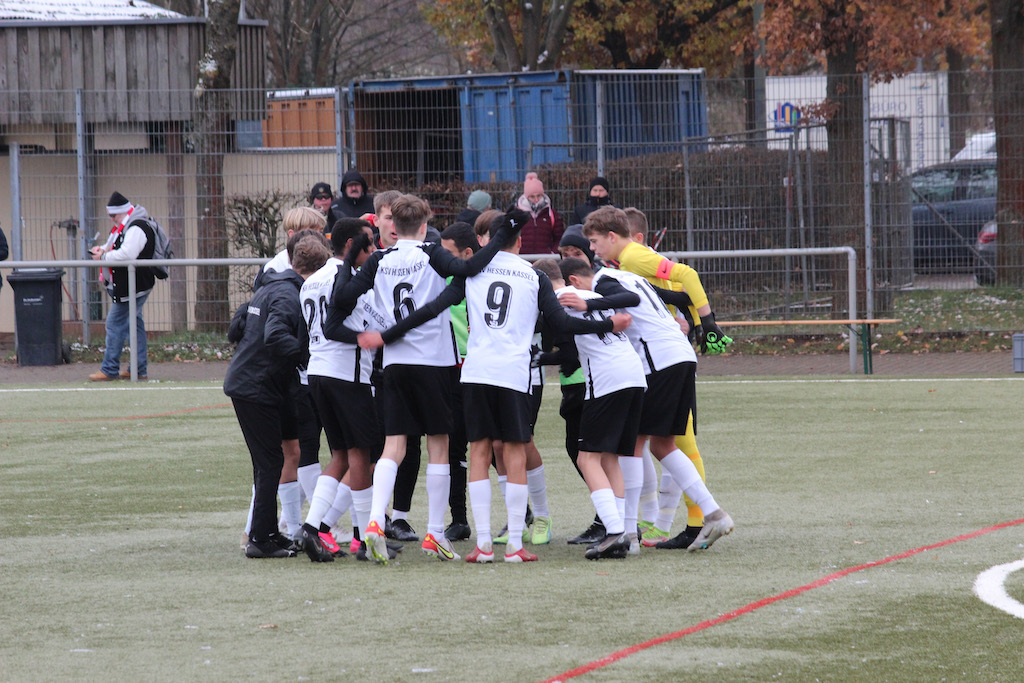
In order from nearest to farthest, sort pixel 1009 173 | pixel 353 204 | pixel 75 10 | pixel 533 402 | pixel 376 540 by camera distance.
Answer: pixel 376 540 < pixel 533 402 < pixel 353 204 < pixel 1009 173 < pixel 75 10

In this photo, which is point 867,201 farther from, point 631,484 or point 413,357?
point 413,357

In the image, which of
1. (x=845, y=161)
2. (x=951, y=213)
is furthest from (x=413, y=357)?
(x=951, y=213)

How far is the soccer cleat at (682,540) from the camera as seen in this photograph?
22.2 ft

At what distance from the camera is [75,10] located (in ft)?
76.9

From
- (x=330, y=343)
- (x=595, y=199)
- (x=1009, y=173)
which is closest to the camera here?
(x=330, y=343)

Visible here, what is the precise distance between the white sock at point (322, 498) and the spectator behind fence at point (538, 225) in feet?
24.7

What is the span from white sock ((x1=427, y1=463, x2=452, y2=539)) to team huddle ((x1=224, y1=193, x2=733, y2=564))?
0.01 m

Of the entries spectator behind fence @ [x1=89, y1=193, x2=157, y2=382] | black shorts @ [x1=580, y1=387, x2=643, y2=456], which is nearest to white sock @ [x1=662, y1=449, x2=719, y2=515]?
black shorts @ [x1=580, y1=387, x2=643, y2=456]

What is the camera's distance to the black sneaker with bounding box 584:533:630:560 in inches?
251

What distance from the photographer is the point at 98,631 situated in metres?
5.21

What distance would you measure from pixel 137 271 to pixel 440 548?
8853mm

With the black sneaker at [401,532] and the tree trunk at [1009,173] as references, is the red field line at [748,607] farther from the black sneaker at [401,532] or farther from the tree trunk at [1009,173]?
the tree trunk at [1009,173]

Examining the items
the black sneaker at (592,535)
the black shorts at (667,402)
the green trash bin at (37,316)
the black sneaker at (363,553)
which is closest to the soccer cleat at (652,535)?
the black sneaker at (592,535)

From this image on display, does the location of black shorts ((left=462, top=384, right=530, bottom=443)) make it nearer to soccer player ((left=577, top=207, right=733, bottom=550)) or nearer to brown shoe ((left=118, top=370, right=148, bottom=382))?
soccer player ((left=577, top=207, right=733, bottom=550))
